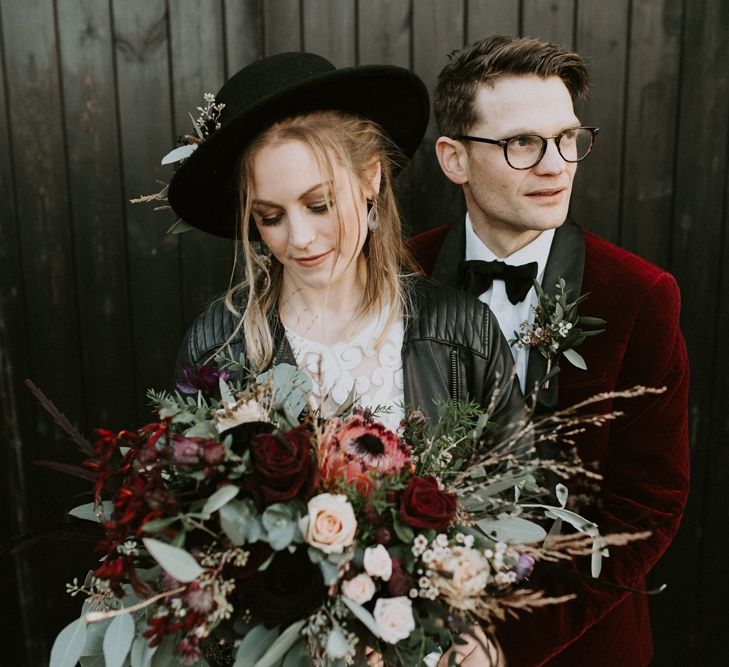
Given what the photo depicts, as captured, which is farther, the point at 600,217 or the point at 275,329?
the point at 600,217

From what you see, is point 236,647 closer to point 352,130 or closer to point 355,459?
point 355,459

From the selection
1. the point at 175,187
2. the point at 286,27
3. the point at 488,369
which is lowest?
the point at 488,369

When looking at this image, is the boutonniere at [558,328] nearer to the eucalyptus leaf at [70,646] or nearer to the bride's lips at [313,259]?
the bride's lips at [313,259]

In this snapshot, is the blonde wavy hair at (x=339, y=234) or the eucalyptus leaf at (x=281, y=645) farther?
the blonde wavy hair at (x=339, y=234)

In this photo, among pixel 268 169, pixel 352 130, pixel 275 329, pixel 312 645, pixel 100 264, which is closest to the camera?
pixel 312 645

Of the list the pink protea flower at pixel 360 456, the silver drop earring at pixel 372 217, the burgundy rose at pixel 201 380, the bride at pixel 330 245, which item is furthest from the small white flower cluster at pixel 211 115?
the pink protea flower at pixel 360 456

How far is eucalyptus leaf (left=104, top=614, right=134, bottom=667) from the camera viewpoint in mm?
980

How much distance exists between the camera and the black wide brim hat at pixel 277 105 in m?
1.25

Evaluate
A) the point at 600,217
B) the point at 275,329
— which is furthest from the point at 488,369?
the point at 600,217

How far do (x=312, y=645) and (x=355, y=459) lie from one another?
0.26 metres

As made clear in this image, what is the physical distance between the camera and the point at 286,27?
2.13 meters

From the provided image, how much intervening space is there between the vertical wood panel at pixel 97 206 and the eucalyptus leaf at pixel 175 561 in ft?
5.20

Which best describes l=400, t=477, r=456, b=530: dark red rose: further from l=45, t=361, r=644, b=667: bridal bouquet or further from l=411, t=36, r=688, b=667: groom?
l=411, t=36, r=688, b=667: groom

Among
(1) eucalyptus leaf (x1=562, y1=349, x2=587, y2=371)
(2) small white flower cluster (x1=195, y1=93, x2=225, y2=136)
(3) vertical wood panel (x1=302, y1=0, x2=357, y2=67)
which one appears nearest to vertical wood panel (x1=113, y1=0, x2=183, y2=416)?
(3) vertical wood panel (x1=302, y1=0, x2=357, y2=67)
